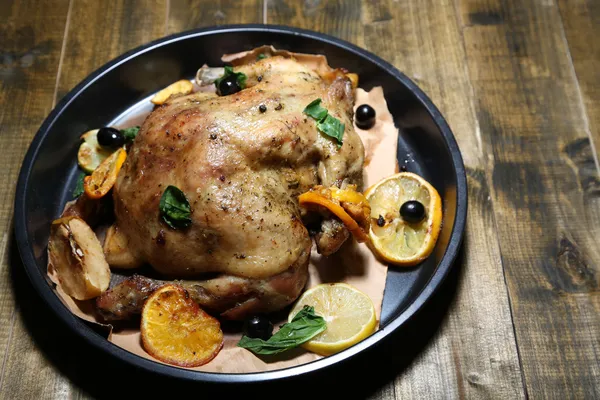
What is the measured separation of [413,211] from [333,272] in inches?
18.9

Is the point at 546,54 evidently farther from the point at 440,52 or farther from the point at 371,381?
the point at 371,381

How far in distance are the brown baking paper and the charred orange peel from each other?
23 cm

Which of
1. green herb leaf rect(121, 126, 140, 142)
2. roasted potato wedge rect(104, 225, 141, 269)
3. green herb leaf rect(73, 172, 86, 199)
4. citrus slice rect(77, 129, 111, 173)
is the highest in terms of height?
green herb leaf rect(121, 126, 140, 142)

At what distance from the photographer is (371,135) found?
317cm

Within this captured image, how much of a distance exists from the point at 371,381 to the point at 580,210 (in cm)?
152

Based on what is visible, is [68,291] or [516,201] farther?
[516,201]

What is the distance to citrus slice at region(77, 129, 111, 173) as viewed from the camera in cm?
304

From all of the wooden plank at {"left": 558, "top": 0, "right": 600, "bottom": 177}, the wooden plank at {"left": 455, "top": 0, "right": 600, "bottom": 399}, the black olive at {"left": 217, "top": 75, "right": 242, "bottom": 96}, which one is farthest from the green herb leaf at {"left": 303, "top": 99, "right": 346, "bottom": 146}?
the wooden plank at {"left": 558, "top": 0, "right": 600, "bottom": 177}

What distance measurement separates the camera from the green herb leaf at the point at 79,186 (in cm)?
296

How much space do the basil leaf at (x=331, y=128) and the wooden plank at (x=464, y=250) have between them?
0.96 m

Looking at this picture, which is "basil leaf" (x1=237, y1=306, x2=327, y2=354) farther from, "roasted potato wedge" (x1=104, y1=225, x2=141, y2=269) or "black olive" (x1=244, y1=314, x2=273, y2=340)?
"roasted potato wedge" (x1=104, y1=225, x2=141, y2=269)

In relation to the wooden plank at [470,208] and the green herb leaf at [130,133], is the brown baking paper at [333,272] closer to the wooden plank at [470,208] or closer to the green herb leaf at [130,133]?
the wooden plank at [470,208]

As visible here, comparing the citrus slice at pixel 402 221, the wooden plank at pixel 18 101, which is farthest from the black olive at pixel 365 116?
the wooden plank at pixel 18 101

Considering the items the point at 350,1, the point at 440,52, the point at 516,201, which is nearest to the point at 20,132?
the point at 350,1
